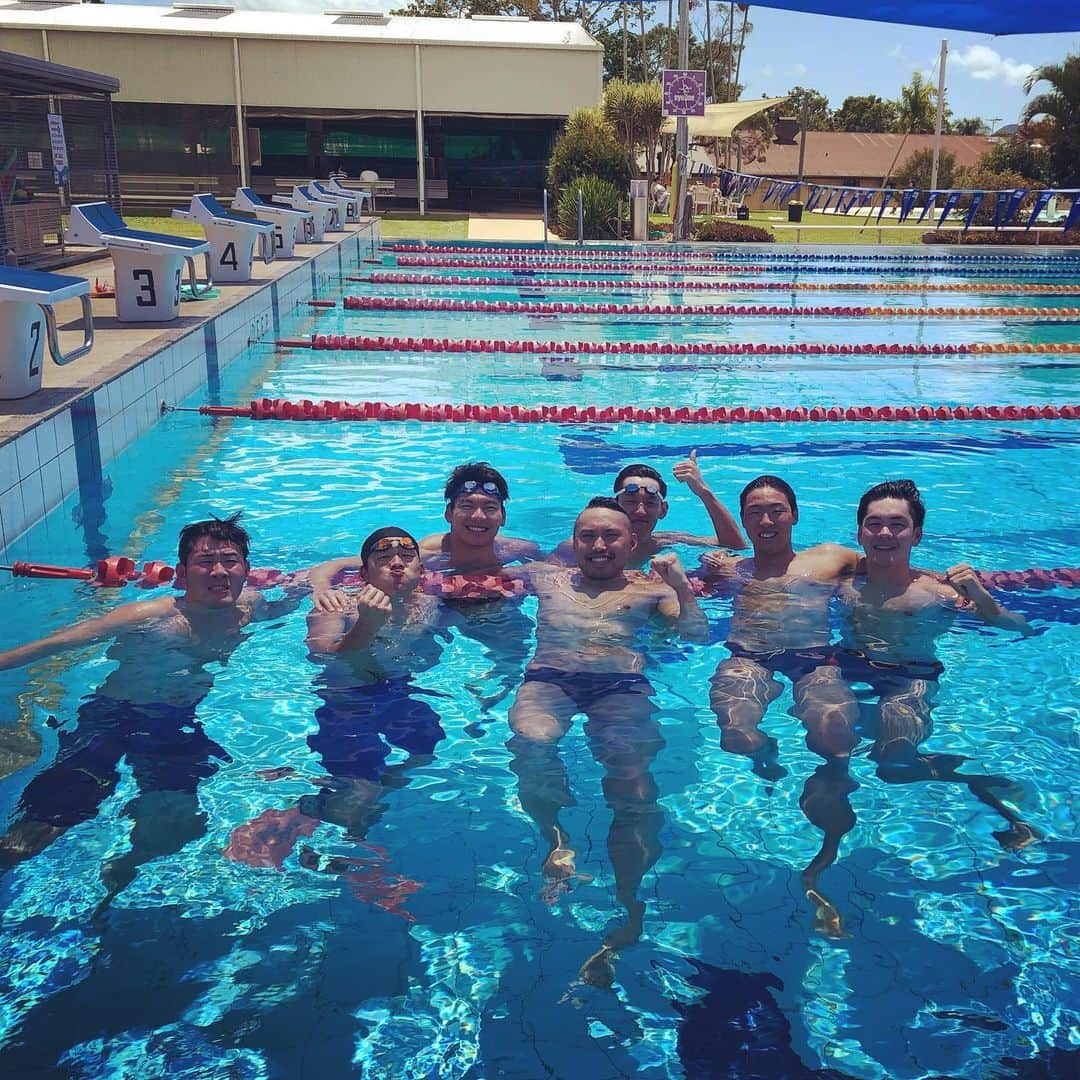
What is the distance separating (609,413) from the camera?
881cm

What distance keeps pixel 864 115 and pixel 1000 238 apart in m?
48.3

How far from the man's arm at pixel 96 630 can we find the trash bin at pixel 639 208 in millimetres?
21164

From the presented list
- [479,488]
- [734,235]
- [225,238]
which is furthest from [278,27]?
[479,488]

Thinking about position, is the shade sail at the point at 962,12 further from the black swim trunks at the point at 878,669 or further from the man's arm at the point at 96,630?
the man's arm at the point at 96,630

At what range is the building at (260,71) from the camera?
28281 mm

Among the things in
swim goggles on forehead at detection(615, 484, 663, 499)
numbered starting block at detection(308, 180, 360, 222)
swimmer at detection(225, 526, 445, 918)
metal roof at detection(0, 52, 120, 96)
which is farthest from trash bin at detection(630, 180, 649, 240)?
swimmer at detection(225, 526, 445, 918)

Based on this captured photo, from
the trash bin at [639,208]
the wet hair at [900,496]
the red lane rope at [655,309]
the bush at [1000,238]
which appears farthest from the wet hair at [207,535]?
the bush at [1000,238]

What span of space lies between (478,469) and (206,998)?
2.72m

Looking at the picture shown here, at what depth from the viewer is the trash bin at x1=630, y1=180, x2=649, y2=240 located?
2380 cm

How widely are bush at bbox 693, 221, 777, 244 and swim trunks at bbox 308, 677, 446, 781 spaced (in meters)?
22.3

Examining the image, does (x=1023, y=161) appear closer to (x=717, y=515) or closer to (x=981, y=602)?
(x=717, y=515)

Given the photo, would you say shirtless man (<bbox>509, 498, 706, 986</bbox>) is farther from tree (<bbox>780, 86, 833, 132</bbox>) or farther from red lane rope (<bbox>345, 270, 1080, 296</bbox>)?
tree (<bbox>780, 86, 833, 132</bbox>)

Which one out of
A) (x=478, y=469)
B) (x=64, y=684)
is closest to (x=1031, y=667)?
(x=478, y=469)

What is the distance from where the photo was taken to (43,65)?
44.8 ft
